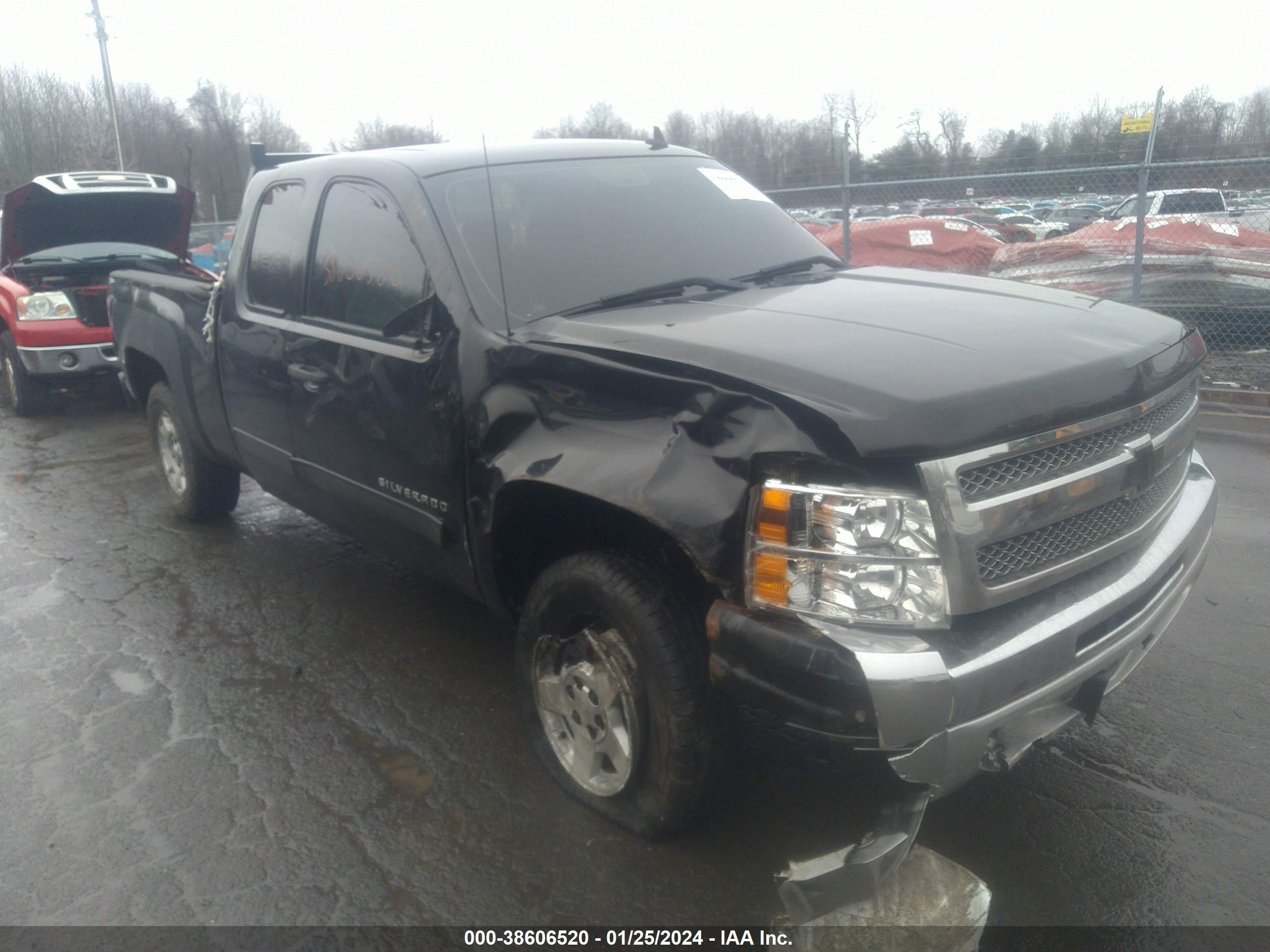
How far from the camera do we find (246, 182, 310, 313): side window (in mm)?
4094

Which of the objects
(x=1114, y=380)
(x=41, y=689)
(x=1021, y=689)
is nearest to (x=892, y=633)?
(x=1021, y=689)

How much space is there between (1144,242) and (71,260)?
9940 mm

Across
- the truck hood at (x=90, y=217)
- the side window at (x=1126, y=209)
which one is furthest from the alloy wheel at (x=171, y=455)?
the side window at (x=1126, y=209)

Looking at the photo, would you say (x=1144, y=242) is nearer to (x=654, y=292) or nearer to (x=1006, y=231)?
(x=1006, y=231)

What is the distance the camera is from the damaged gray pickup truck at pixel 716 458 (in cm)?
223

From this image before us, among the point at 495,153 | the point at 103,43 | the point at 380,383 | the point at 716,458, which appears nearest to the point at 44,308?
the point at 495,153

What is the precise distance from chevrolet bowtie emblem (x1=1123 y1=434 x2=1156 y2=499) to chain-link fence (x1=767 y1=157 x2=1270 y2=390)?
20.0 feet

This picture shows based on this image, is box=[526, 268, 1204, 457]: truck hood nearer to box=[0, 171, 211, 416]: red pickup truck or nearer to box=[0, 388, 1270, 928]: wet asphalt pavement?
box=[0, 388, 1270, 928]: wet asphalt pavement

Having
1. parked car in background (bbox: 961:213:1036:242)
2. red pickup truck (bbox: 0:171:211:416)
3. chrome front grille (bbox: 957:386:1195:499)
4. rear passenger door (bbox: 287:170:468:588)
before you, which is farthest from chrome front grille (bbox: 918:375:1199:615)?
parked car in background (bbox: 961:213:1036:242)

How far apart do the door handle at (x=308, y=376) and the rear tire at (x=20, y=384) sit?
6.52m

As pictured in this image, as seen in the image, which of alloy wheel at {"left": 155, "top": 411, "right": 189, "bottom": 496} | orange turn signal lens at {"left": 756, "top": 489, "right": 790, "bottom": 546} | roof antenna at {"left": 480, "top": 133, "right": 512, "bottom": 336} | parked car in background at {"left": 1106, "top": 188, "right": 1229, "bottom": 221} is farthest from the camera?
parked car in background at {"left": 1106, "top": 188, "right": 1229, "bottom": 221}

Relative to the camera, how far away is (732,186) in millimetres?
4164

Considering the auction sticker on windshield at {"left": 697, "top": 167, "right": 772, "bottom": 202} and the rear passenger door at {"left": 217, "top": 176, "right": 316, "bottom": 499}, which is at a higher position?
the auction sticker on windshield at {"left": 697, "top": 167, "right": 772, "bottom": 202}

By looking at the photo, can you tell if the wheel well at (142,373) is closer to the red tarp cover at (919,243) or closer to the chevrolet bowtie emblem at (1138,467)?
the chevrolet bowtie emblem at (1138,467)
